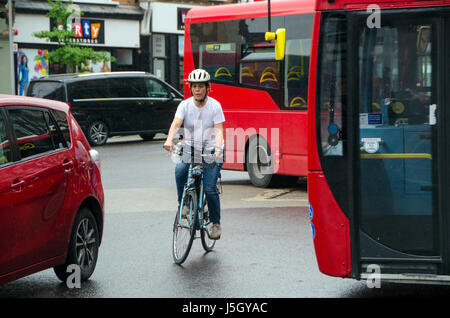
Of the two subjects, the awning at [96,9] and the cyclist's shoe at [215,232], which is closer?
the cyclist's shoe at [215,232]

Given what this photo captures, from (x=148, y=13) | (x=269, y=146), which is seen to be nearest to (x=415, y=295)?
(x=269, y=146)

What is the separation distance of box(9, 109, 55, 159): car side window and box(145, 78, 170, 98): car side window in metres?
18.4

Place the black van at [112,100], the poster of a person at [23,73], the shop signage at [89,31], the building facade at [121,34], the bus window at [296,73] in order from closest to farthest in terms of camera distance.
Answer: the bus window at [296,73], the black van at [112,100], the poster of a person at [23,73], the building facade at [121,34], the shop signage at [89,31]

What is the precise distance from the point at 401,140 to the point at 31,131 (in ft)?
9.33

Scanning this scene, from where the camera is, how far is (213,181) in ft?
28.9

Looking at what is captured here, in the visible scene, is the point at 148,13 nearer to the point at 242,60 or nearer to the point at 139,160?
the point at 139,160

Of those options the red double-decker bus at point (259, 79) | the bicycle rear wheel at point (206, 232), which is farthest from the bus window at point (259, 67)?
the bicycle rear wheel at point (206, 232)

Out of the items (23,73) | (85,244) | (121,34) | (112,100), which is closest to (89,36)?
(121,34)

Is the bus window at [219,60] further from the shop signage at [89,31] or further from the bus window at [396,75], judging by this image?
the shop signage at [89,31]

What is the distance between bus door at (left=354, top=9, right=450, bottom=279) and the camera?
21.4ft

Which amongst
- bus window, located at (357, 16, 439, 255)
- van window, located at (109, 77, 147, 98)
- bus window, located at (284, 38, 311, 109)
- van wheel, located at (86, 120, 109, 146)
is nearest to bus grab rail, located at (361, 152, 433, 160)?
bus window, located at (357, 16, 439, 255)

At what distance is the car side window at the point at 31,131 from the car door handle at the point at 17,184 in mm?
299

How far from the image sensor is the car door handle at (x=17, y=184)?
638 cm

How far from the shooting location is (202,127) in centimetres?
887
